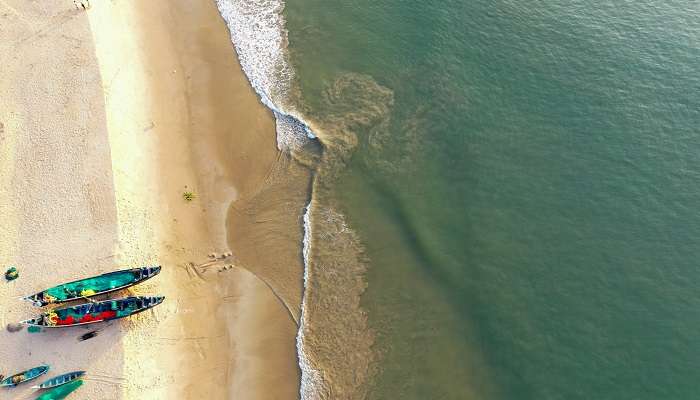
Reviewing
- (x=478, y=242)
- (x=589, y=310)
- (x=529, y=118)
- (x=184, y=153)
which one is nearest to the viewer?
(x=589, y=310)

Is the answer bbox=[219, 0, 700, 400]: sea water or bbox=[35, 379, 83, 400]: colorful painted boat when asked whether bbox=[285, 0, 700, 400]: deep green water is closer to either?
bbox=[219, 0, 700, 400]: sea water

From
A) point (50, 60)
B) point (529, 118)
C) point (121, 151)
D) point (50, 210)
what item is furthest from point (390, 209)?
point (50, 60)

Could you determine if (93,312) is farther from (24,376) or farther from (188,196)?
(188,196)

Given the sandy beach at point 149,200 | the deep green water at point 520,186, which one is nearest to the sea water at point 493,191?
the deep green water at point 520,186

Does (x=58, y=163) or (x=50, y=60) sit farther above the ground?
(x=50, y=60)

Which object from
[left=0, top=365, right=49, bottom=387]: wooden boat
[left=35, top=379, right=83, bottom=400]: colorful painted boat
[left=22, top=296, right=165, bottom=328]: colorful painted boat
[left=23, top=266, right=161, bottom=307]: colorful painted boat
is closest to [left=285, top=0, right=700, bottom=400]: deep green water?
[left=23, top=266, right=161, bottom=307]: colorful painted boat

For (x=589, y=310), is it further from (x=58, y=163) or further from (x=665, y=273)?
(x=58, y=163)
